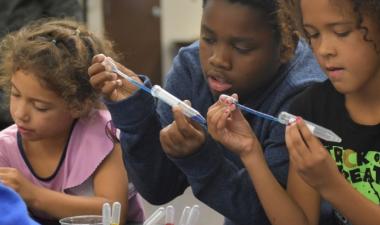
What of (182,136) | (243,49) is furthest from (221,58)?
(182,136)

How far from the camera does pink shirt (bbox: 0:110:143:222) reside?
4.91 ft

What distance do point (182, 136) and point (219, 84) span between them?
116mm

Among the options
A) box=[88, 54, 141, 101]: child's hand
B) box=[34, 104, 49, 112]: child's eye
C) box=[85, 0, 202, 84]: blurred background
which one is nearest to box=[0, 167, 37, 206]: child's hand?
box=[34, 104, 49, 112]: child's eye

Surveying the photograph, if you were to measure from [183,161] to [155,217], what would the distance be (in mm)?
127

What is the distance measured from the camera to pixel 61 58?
1.50 m

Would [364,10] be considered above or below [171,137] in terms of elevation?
above

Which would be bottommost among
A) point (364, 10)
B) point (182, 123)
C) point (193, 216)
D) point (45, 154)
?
point (45, 154)

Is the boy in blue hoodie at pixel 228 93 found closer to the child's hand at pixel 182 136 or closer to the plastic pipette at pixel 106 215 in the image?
the child's hand at pixel 182 136

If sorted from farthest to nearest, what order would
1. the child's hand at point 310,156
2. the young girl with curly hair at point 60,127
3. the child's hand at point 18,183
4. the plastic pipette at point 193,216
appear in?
the young girl with curly hair at point 60,127 < the child's hand at point 18,183 < the plastic pipette at point 193,216 < the child's hand at point 310,156

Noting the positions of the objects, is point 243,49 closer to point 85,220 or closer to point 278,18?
point 278,18

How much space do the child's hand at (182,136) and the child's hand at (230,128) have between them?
3 cm

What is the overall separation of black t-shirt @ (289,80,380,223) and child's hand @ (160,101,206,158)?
165 mm

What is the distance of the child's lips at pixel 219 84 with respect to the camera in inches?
48.9

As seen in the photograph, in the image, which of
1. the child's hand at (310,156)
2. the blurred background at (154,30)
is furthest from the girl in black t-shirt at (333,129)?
the blurred background at (154,30)
